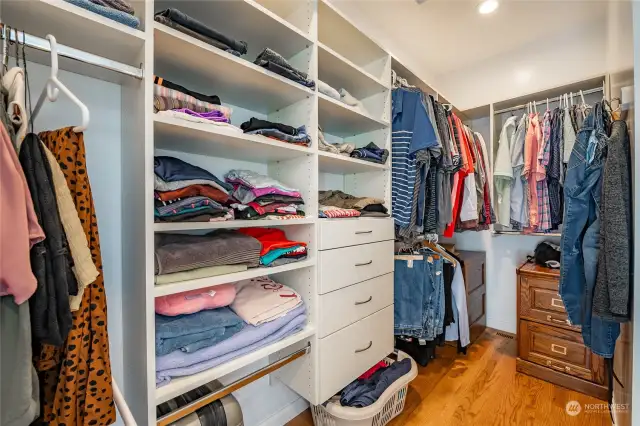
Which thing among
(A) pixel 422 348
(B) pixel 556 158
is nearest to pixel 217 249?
(A) pixel 422 348

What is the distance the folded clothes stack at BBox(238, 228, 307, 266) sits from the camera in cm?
107

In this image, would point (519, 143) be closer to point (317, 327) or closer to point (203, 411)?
point (317, 327)

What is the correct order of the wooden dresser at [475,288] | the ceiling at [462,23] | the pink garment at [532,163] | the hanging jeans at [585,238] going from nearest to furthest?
the hanging jeans at [585,238] → the ceiling at [462,23] → the pink garment at [532,163] → the wooden dresser at [475,288]

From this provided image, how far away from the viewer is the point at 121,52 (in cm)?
83

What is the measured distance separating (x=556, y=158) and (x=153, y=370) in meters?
2.55

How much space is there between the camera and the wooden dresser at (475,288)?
7.32 feet

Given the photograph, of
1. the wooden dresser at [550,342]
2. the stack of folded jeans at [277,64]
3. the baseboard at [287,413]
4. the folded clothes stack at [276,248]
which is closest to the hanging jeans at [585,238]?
the wooden dresser at [550,342]

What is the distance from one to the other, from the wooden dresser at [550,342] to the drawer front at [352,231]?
4.06ft

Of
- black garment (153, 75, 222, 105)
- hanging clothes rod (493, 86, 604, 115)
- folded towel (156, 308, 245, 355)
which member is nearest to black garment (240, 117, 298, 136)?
black garment (153, 75, 222, 105)

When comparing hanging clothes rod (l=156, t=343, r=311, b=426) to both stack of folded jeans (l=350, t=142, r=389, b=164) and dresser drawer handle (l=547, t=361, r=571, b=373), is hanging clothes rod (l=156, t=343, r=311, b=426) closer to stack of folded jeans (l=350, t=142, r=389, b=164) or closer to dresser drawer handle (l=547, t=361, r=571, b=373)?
stack of folded jeans (l=350, t=142, r=389, b=164)

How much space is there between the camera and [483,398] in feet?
5.48

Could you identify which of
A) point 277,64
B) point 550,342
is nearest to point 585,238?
point 550,342

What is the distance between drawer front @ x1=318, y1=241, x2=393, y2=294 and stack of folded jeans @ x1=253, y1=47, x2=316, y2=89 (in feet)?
2.42

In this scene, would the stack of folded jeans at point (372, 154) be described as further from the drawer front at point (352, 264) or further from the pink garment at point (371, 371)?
the pink garment at point (371, 371)
